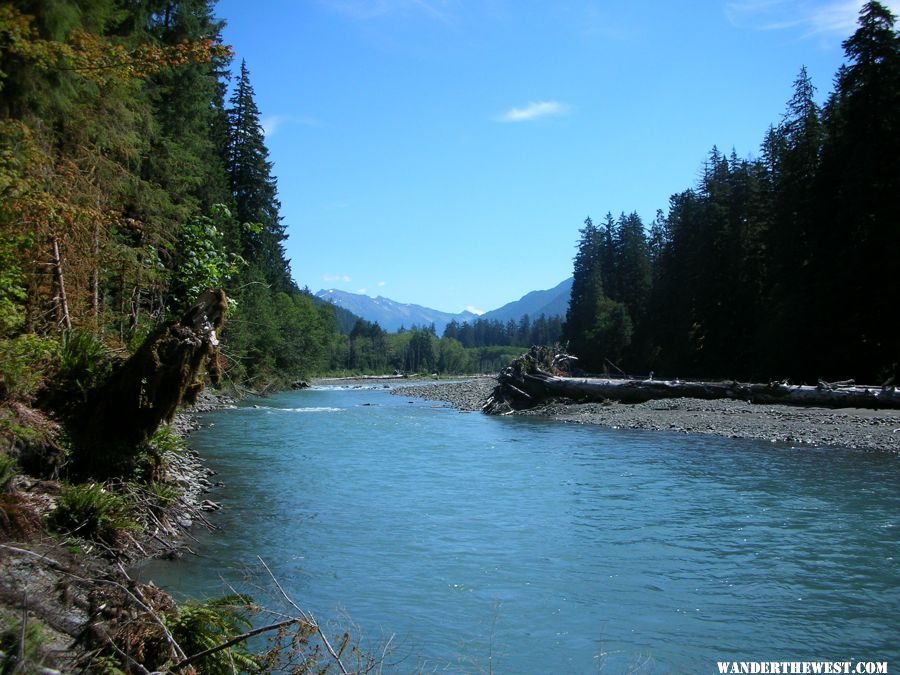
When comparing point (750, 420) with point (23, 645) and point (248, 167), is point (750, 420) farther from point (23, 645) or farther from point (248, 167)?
point (248, 167)

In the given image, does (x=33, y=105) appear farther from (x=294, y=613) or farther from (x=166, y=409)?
(x=294, y=613)

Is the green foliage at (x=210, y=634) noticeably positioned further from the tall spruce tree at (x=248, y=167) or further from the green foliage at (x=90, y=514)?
the tall spruce tree at (x=248, y=167)

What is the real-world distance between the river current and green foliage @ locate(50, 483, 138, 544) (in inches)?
24.8

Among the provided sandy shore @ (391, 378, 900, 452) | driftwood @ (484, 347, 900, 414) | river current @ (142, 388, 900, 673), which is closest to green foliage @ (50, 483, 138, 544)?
river current @ (142, 388, 900, 673)

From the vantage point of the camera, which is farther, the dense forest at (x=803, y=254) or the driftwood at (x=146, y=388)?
the dense forest at (x=803, y=254)

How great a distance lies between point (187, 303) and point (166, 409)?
15.8ft

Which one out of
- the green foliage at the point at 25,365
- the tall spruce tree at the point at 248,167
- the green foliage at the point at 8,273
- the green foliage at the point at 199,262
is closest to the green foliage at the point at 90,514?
the green foliage at the point at 25,365

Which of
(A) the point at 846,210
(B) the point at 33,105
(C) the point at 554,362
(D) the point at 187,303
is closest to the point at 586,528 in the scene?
(D) the point at 187,303

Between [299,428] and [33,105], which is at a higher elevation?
[33,105]

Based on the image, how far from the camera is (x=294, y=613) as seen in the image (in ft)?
19.5

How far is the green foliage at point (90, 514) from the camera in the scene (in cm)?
664

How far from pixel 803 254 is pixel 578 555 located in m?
28.3

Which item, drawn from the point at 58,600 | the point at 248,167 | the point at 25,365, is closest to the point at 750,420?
the point at 25,365

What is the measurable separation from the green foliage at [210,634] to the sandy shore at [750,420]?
15.4 metres
